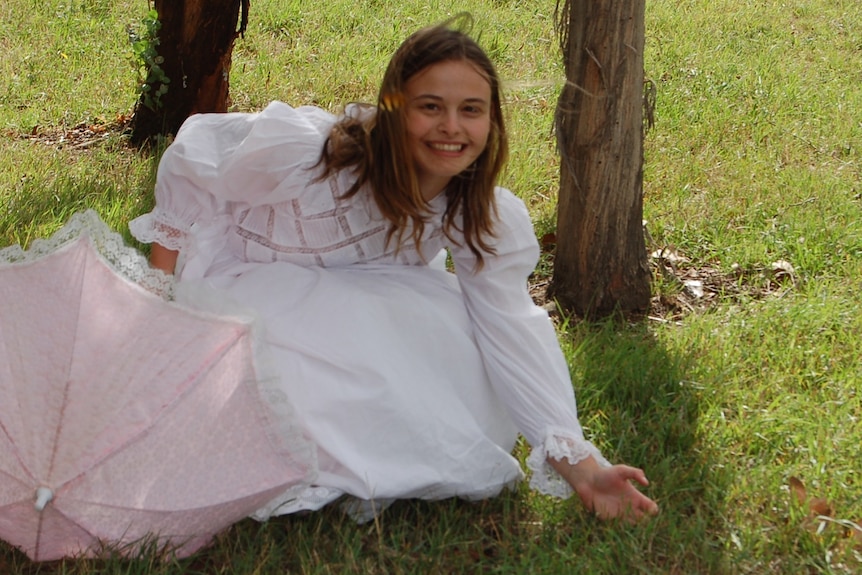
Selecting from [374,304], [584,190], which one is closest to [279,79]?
[584,190]

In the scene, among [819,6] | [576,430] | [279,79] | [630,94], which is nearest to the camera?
[576,430]

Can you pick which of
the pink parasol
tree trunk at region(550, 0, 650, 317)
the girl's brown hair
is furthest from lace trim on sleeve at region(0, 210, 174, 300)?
tree trunk at region(550, 0, 650, 317)

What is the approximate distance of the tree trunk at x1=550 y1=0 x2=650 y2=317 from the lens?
3791 mm

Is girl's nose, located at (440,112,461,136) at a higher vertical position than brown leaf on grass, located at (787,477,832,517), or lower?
higher

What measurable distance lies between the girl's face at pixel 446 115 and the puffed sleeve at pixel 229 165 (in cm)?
31

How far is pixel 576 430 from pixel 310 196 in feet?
3.18

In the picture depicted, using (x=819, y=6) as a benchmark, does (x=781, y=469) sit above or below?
below

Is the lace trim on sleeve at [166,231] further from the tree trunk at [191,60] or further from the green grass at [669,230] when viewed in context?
the tree trunk at [191,60]

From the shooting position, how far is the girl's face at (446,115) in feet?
9.15

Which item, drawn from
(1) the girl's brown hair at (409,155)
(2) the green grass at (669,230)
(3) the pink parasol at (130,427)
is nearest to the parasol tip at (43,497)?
(3) the pink parasol at (130,427)

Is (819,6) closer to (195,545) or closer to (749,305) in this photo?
(749,305)

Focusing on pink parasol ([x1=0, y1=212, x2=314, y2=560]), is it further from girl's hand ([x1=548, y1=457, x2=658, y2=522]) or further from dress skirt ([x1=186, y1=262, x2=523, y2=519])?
girl's hand ([x1=548, y1=457, x2=658, y2=522])

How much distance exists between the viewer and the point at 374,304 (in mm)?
2893

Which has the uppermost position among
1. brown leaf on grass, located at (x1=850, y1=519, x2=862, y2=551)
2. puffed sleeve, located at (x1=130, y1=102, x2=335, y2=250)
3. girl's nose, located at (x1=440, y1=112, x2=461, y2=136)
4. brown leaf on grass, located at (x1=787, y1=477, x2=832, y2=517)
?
girl's nose, located at (x1=440, y1=112, x2=461, y2=136)
